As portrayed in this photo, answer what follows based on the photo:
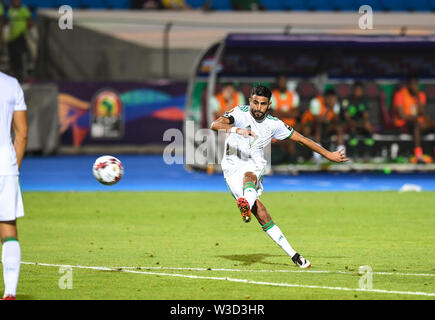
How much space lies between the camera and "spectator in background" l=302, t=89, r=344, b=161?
23047 mm

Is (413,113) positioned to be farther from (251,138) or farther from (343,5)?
(251,138)

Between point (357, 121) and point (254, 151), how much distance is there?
44.5 feet

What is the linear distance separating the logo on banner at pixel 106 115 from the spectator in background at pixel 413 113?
896 cm

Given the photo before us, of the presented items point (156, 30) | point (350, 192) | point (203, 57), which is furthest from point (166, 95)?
point (350, 192)

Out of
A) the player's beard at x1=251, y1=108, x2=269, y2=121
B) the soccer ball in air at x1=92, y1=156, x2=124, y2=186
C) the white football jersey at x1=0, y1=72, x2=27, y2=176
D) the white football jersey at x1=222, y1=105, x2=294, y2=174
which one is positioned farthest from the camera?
the soccer ball in air at x1=92, y1=156, x2=124, y2=186

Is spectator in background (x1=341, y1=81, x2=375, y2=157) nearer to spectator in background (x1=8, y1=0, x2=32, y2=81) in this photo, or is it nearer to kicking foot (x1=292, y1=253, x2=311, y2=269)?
spectator in background (x1=8, y1=0, x2=32, y2=81)

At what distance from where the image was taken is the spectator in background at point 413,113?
23562 mm

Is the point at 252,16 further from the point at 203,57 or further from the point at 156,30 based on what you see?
the point at 203,57

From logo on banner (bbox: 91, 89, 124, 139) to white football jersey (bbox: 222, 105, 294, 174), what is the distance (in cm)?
1845

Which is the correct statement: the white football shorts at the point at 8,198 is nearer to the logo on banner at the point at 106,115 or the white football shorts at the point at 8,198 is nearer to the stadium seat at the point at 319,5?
the logo on banner at the point at 106,115

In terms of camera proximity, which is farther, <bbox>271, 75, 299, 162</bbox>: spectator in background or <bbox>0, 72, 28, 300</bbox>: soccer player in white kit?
<bbox>271, 75, 299, 162</bbox>: spectator in background

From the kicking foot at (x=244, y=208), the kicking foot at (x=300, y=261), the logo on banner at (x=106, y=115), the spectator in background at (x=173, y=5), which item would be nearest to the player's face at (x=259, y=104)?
the kicking foot at (x=244, y=208)

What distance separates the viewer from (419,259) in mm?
10828

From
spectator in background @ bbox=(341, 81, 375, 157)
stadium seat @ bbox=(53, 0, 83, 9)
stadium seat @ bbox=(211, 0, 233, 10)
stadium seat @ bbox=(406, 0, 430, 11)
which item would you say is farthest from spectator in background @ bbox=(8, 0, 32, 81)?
stadium seat @ bbox=(406, 0, 430, 11)
